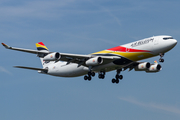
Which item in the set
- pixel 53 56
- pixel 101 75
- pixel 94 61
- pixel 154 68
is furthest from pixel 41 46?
pixel 154 68

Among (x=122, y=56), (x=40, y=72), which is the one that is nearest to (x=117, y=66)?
(x=122, y=56)

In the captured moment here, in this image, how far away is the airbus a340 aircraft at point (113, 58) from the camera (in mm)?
53344

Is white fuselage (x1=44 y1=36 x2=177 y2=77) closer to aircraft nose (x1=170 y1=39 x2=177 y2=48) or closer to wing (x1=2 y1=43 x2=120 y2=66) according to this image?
aircraft nose (x1=170 y1=39 x2=177 y2=48)

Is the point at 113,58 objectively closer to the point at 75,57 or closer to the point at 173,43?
the point at 75,57

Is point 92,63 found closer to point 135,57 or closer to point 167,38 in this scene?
point 135,57

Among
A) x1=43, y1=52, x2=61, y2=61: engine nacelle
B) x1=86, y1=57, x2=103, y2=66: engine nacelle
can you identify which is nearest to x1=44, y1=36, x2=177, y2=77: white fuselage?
x1=86, y1=57, x2=103, y2=66: engine nacelle

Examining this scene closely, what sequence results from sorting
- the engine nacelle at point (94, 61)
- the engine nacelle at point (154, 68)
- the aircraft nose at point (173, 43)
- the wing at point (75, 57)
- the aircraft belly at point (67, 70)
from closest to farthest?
the aircraft nose at point (173, 43), the wing at point (75, 57), the engine nacelle at point (94, 61), the aircraft belly at point (67, 70), the engine nacelle at point (154, 68)

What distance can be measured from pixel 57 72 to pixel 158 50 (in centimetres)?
2157

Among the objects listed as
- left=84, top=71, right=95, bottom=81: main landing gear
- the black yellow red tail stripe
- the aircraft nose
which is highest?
the black yellow red tail stripe

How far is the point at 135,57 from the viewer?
54625 mm

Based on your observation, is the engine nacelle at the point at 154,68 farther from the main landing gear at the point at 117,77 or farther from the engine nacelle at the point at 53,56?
the engine nacelle at the point at 53,56

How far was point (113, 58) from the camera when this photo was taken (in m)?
55.8

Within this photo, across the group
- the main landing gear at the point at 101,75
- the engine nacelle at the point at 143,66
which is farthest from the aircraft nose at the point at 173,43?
the main landing gear at the point at 101,75

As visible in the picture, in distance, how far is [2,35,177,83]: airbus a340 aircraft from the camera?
53344 millimetres
